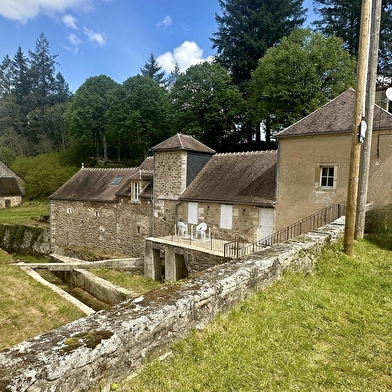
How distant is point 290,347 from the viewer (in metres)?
2.86

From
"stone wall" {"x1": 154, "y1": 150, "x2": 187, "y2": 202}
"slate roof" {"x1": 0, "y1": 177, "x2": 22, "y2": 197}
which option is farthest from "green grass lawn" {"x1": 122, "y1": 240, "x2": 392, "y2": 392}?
"slate roof" {"x1": 0, "y1": 177, "x2": 22, "y2": 197}

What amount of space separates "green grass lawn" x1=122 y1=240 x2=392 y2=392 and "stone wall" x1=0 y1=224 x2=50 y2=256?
22.3m

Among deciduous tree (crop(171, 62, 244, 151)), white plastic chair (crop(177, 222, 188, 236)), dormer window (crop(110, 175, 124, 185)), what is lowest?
white plastic chair (crop(177, 222, 188, 236))

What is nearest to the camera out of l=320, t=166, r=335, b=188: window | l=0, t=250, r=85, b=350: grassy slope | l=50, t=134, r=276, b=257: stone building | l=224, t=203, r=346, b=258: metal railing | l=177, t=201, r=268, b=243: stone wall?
l=0, t=250, r=85, b=350: grassy slope

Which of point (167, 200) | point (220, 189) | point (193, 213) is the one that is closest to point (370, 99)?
point (220, 189)

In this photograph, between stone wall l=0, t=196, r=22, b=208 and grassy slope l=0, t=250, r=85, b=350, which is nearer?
grassy slope l=0, t=250, r=85, b=350

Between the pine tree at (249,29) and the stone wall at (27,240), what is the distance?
24.2m

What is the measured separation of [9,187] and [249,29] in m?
32.6

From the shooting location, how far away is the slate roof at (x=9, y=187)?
30.7 metres

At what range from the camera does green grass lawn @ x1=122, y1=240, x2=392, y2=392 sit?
7.73 feet

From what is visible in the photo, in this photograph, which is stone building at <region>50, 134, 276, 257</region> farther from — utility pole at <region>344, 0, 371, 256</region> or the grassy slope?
the grassy slope

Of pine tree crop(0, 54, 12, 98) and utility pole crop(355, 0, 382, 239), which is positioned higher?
pine tree crop(0, 54, 12, 98)

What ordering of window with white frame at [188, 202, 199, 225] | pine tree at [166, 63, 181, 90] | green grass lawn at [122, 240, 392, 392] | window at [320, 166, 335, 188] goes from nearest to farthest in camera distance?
green grass lawn at [122, 240, 392, 392] → window at [320, 166, 335, 188] → window with white frame at [188, 202, 199, 225] → pine tree at [166, 63, 181, 90]

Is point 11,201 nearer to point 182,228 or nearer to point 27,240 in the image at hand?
point 27,240
